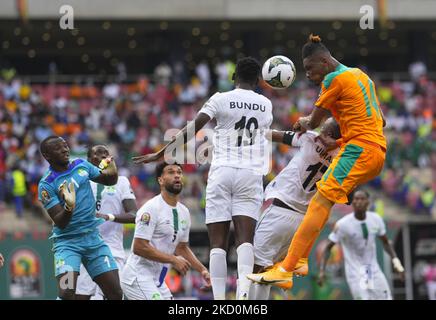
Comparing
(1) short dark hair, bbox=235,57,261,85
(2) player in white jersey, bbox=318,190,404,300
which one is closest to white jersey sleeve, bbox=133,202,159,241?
(1) short dark hair, bbox=235,57,261,85

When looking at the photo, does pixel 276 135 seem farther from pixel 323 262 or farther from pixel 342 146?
pixel 323 262

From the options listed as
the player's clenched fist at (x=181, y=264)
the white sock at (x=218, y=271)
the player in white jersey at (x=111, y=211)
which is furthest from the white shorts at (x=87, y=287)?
the white sock at (x=218, y=271)

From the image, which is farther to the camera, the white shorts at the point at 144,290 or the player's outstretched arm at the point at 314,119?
the white shorts at the point at 144,290

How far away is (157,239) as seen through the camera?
465 inches

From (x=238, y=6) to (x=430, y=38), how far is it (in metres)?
10.9

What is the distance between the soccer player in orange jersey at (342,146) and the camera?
9703mm

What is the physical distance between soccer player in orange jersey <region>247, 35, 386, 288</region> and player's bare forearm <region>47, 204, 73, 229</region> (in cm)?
223

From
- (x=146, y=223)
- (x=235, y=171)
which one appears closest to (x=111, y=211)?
(x=146, y=223)

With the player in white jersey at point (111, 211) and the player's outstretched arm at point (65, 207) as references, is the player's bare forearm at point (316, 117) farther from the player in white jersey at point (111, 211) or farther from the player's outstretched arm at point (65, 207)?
the player in white jersey at point (111, 211)

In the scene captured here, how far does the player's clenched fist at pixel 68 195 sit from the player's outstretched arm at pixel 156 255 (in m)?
1.23

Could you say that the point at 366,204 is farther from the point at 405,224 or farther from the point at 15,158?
the point at 15,158

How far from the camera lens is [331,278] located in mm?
22766

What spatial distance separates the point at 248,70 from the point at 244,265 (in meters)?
2.13
